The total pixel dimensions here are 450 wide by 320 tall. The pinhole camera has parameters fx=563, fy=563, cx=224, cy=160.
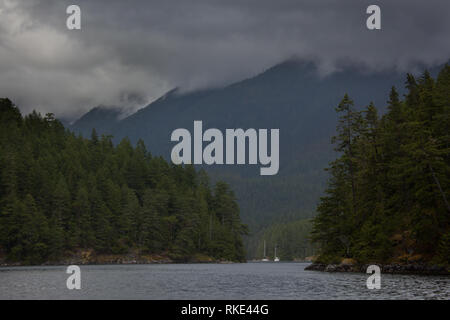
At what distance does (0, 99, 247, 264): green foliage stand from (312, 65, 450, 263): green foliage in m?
64.5

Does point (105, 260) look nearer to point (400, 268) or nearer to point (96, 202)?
point (96, 202)

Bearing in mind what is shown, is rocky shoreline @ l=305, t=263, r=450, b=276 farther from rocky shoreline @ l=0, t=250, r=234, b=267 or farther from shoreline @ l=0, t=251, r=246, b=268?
rocky shoreline @ l=0, t=250, r=234, b=267

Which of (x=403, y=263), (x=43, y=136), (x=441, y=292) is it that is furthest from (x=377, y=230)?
(x=43, y=136)

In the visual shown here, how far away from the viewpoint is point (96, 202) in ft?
475

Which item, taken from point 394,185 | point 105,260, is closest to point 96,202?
point 105,260

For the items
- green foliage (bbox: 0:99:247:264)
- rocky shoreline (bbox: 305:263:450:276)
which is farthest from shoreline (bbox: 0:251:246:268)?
rocky shoreline (bbox: 305:263:450:276)

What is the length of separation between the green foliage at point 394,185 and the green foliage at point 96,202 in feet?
212

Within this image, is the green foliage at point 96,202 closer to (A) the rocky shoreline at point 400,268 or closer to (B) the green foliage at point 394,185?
(B) the green foliage at point 394,185

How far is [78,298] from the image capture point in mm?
41469

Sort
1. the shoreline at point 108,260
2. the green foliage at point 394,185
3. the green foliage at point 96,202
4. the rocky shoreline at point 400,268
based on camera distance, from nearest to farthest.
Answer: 1. the green foliage at point 394,185
2. the rocky shoreline at point 400,268
3. the shoreline at point 108,260
4. the green foliage at point 96,202

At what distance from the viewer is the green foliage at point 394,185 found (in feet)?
210

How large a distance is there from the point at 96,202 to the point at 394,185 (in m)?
89.2

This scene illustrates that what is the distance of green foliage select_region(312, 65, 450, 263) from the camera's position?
63906 millimetres

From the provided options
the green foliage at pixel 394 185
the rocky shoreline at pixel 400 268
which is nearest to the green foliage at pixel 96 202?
the green foliage at pixel 394 185
